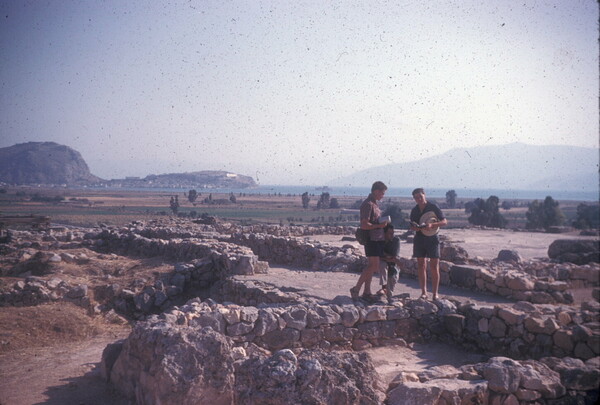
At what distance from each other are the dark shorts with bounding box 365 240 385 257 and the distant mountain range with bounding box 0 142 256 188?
10214cm

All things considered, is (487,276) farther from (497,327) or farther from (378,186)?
(378,186)

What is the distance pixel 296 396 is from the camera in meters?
3.91

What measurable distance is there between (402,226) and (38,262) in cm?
3159

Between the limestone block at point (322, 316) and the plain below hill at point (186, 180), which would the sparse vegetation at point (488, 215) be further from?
the plain below hill at point (186, 180)

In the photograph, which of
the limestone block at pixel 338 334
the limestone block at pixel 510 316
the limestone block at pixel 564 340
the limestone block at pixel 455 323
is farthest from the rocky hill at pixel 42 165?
the limestone block at pixel 564 340

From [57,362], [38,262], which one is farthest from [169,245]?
[57,362]

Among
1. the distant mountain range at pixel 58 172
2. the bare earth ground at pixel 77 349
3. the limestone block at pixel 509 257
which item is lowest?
the bare earth ground at pixel 77 349

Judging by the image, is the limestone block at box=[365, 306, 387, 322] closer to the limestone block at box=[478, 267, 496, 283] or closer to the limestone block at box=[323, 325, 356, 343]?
the limestone block at box=[323, 325, 356, 343]

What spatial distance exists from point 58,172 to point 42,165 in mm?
12880

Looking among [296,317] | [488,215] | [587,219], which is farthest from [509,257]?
[488,215]

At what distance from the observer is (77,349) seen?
7.43 meters

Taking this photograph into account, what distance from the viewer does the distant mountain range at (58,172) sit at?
384ft

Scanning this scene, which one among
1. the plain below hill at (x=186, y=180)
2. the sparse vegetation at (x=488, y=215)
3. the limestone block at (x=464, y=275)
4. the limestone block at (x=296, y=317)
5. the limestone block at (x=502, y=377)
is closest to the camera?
the limestone block at (x=502, y=377)

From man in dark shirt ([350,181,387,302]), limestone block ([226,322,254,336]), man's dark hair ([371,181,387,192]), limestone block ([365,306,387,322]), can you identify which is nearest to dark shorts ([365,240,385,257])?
man in dark shirt ([350,181,387,302])
